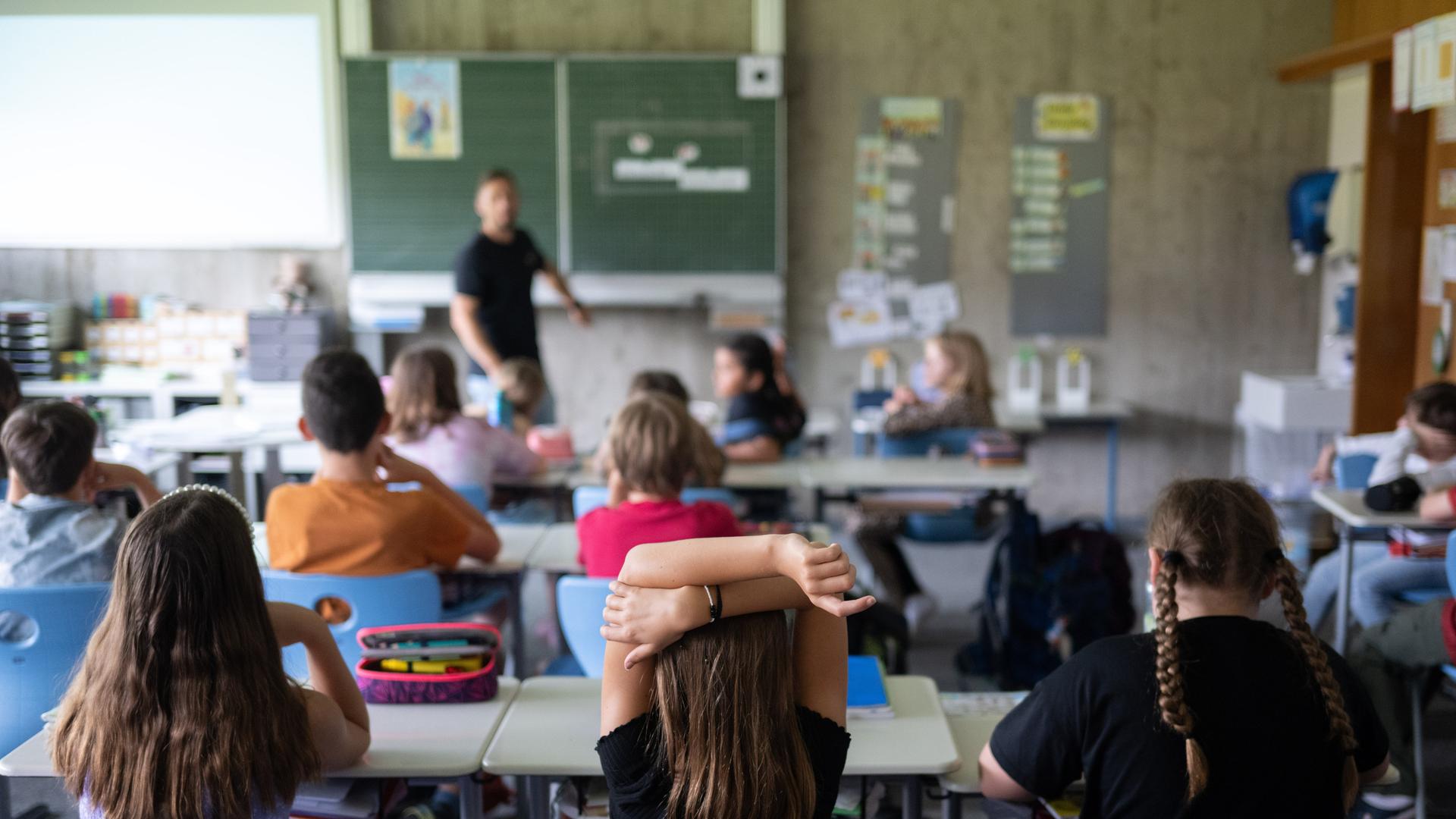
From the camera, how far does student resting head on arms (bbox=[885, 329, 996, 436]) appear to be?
14.7ft

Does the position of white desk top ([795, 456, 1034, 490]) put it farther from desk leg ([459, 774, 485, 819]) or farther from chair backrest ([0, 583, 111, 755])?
chair backrest ([0, 583, 111, 755])

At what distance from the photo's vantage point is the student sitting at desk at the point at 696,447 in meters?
3.30

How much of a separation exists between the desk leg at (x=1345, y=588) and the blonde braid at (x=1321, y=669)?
1978mm

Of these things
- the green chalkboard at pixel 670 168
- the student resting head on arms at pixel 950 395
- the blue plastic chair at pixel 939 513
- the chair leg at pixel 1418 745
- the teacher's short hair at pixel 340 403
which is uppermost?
the green chalkboard at pixel 670 168

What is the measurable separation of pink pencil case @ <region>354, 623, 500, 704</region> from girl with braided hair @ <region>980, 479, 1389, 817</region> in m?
0.89

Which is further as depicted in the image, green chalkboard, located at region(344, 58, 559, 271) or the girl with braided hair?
green chalkboard, located at region(344, 58, 559, 271)

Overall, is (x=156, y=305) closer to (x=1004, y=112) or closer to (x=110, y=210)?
(x=110, y=210)

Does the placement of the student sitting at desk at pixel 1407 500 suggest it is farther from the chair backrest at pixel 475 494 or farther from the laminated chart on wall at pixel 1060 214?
the laminated chart on wall at pixel 1060 214

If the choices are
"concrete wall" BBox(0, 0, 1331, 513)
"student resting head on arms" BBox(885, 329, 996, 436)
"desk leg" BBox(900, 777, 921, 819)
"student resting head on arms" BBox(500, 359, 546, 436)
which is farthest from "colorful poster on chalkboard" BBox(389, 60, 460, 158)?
"desk leg" BBox(900, 777, 921, 819)

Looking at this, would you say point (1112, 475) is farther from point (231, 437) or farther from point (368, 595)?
point (368, 595)

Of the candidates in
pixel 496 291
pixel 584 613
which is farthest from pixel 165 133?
A: pixel 584 613

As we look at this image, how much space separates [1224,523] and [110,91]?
19.8 feet

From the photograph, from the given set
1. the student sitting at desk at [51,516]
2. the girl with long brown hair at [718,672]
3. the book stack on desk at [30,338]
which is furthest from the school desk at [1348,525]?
the book stack on desk at [30,338]

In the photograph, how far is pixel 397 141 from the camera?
19.9 feet
